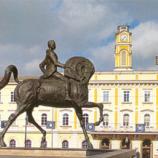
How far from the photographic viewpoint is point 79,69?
53.4 ft

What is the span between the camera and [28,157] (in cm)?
1405

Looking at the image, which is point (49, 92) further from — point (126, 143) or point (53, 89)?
point (126, 143)

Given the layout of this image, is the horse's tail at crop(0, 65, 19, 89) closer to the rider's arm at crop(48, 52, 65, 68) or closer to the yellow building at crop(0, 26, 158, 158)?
the rider's arm at crop(48, 52, 65, 68)

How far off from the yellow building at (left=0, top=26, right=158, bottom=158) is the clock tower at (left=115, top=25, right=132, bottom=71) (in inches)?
340

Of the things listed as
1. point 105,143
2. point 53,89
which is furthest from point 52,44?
point 105,143

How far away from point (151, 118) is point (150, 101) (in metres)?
1.90

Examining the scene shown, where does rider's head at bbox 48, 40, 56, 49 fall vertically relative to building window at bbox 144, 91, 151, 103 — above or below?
below

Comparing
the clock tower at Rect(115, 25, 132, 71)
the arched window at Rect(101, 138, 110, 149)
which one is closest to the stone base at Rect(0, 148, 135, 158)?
the arched window at Rect(101, 138, 110, 149)

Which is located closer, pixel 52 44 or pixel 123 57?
pixel 52 44

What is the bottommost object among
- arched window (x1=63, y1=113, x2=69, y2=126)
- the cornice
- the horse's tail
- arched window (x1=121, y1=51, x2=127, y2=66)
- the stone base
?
the stone base

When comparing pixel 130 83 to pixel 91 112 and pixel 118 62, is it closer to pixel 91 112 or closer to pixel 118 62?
pixel 91 112

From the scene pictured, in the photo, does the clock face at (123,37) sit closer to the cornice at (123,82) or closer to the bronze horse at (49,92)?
the cornice at (123,82)

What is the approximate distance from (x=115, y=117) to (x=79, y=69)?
4538cm

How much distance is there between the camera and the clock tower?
70.0m
